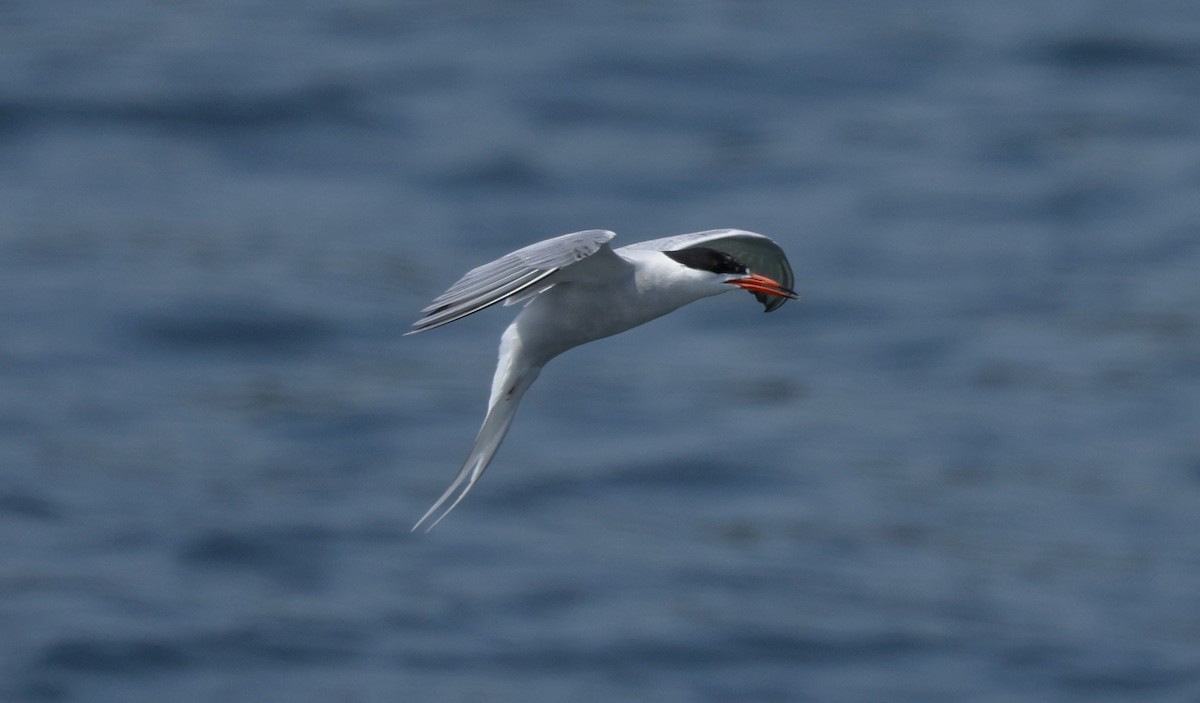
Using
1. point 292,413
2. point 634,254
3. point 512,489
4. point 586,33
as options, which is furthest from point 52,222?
point 634,254

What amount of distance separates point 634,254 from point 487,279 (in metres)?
0.88

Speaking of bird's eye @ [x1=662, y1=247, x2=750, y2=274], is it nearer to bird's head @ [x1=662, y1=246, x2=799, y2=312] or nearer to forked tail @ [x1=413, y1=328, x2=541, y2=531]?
bird's head @ [x1=662, y1=246, x2=799, y2=312]

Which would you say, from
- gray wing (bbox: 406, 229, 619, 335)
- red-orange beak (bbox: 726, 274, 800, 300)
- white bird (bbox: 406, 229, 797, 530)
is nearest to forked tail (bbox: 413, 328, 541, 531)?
white bird (bbox: 406, 229, 797, 530)

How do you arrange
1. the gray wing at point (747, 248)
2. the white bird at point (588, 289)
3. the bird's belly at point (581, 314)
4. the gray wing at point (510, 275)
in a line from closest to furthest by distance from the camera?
1. the gray wing at point (510, 275)
2. the white bird at point (588, 289)
3. the bird's belly at point (581, 314)
4. the gray wing at point (747, 248)

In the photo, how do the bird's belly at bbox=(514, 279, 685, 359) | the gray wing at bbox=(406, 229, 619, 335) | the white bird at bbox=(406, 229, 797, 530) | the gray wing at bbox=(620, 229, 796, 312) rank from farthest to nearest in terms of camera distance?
the gray wing at bbox=(620, 229, 796, 312) → the bird's belly at bbox=(514, 279, 685, 359) → the white bird at bbox=(406, 229, 797, 530) → the gray wing at bbox=(406, 229, 619, 335)

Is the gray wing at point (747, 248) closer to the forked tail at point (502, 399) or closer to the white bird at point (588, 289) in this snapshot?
the white bird at point (588, 289)

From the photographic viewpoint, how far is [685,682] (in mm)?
20641

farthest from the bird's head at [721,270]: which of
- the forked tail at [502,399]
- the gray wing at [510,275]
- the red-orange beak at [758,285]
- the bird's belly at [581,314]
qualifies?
the forked tail at [502,399]

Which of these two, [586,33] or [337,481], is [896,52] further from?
[337,481]

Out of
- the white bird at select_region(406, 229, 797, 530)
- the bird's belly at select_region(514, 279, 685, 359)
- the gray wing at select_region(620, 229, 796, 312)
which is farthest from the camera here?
the gray wing at select_region(620, 229, 796, 312)

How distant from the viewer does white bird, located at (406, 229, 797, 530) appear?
6.14 meters

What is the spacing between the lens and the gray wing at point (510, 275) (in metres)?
5.71

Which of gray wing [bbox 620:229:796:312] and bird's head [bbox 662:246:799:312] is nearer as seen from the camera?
bird's head [bbox 662:246:799:312]

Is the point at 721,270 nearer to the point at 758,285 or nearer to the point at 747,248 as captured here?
the point at 758,285
